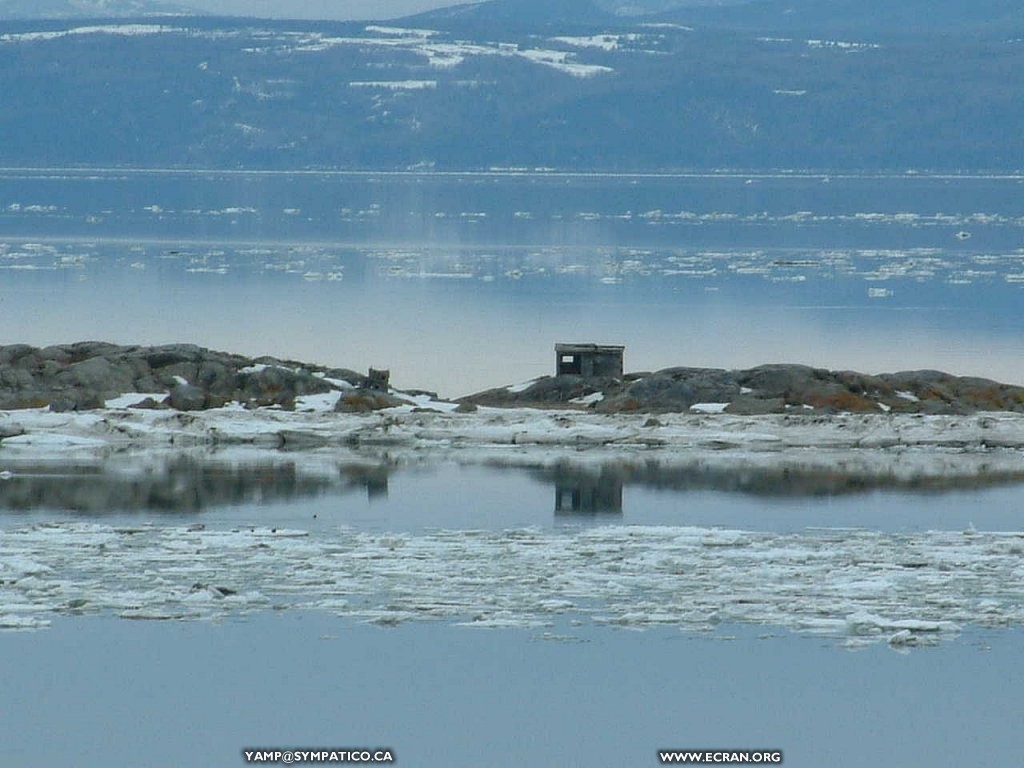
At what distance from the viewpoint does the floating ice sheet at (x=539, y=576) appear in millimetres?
8648

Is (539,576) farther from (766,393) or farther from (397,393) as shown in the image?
(397,393)

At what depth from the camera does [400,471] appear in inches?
537

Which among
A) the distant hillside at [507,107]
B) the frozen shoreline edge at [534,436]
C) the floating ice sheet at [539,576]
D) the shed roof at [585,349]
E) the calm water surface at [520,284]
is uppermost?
the distant hillside at [507,107]

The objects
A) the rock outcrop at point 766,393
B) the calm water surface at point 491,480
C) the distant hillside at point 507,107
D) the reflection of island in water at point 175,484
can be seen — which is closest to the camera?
the calm water surface at point 491,480

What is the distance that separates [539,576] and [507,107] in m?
167

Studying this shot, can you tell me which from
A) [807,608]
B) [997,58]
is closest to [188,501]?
[807,608]

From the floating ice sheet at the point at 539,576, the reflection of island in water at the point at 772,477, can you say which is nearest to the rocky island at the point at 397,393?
the reflection of island in water at the point at 772,477

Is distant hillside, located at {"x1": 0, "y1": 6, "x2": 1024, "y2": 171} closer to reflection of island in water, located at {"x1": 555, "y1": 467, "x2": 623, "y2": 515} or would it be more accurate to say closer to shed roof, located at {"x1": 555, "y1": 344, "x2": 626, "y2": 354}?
shed roof, located at {"x1": 555, "y1": 344, "x2": 626, "y2": 354}

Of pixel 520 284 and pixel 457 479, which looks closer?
pixel 457 479

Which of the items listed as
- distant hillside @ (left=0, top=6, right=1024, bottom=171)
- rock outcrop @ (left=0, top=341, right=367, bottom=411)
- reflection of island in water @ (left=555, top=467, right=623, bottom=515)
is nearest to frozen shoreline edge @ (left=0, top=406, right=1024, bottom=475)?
rock outcrop @ (left=0, top=341, right=367, bottom=411)

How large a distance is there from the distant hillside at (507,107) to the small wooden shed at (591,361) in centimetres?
14190

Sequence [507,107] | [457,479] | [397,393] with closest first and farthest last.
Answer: [457,479] → [397,393] → [507,107]

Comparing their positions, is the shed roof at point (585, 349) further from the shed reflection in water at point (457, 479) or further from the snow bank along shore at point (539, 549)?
the shed reflection in water at point (457, 479)

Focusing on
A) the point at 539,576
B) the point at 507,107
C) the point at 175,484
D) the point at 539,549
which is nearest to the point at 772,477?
the point at 539,549
